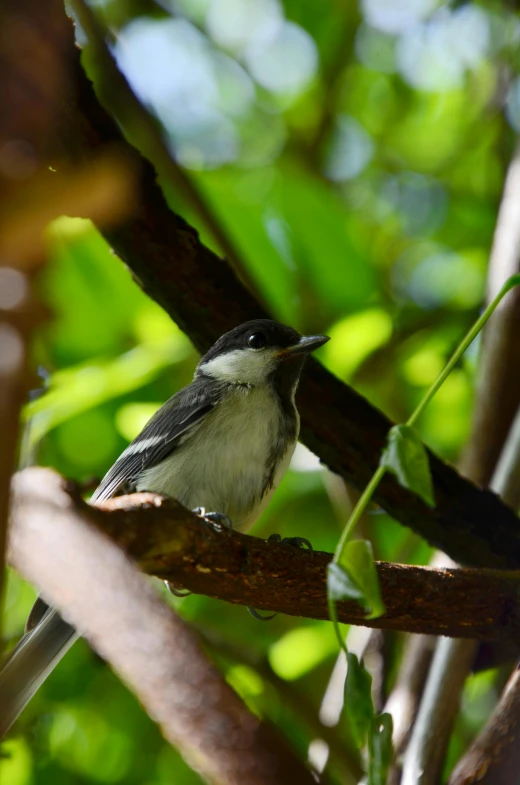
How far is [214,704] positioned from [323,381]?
1.76m

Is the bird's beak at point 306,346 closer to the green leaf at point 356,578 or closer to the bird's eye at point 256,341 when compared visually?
the bird's eye at point 256,341

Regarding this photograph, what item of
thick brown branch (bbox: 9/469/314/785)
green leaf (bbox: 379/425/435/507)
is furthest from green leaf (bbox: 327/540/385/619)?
thick brown branch (bbox: 9/469/314/785)

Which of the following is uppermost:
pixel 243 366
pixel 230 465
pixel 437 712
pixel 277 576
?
pixel 243 366

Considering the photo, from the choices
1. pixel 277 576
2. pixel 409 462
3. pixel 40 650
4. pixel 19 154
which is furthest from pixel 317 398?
pixel 19 154

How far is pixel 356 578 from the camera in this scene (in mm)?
1193

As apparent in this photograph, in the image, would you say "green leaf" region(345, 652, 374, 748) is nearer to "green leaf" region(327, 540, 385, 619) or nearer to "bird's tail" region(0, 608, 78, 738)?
"green leaf" region(327, 540, 385, 619)

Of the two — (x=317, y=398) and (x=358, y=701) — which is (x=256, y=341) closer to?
(x=317, y=398)

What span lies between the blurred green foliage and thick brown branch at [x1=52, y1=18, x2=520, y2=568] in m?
0.48

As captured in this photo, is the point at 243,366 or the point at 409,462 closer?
the point at 409,462

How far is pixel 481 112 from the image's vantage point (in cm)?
404

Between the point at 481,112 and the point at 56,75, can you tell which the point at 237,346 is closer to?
the point at 481,112

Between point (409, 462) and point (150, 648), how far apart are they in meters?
0.55

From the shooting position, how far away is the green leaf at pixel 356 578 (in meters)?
1.17

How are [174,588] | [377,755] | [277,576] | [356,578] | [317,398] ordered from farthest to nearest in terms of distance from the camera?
[317,398], [174,588], [277,576], [377,755], [356,578]
